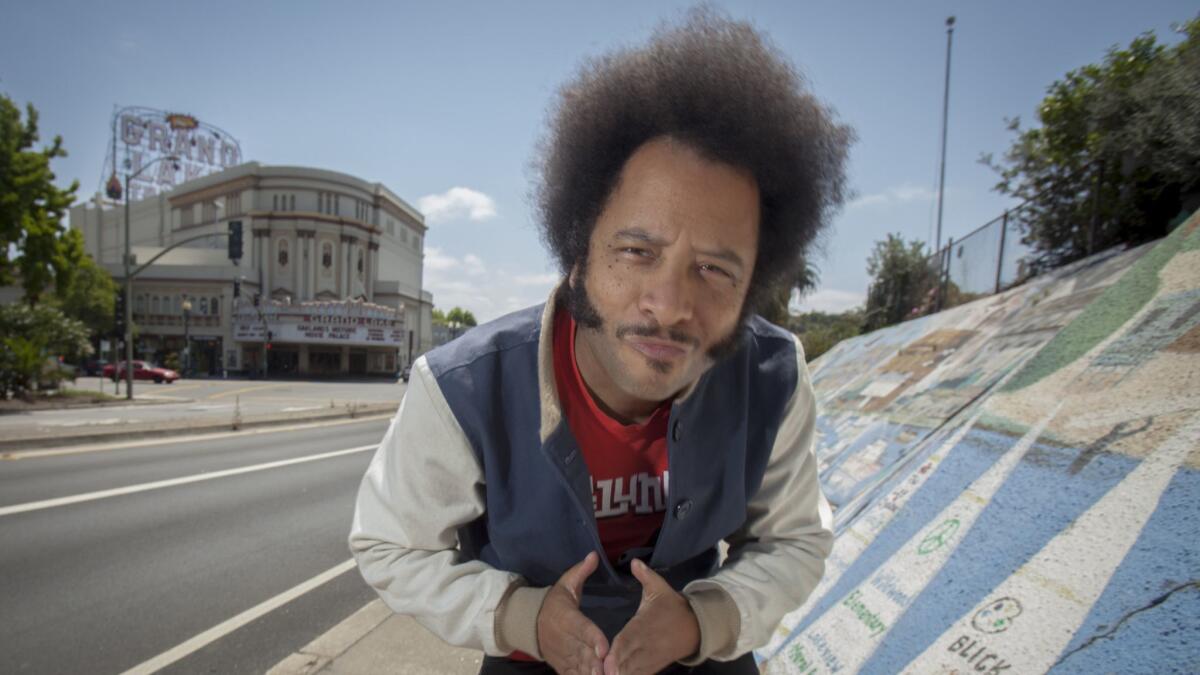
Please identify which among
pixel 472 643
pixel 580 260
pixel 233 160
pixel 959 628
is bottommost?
pixel 959 628

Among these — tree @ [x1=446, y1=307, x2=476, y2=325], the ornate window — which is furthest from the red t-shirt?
tree @ [x1=446, y1=307, x2=476, y2=325]

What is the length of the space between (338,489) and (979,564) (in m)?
7.45

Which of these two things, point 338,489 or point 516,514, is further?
point 338,489

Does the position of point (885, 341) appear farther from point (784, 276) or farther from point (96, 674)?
point (96, 674)

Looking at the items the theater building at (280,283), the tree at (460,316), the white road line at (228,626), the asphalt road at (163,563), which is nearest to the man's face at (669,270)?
the asphalt road at (163,563)

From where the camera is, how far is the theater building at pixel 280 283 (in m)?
47.5

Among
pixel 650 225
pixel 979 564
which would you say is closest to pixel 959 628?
pixel 979 564

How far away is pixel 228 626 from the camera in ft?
11.8

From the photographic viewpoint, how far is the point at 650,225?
4.56ft

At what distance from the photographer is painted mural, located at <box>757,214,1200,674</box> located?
1.50m

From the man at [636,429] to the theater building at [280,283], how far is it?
49.3 metres

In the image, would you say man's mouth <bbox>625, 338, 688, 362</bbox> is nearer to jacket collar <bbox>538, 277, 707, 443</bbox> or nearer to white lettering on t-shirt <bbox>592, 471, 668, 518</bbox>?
jacket collar <bbox>538, 277, 707, 443</bbox>

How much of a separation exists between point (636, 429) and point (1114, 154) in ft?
27.6

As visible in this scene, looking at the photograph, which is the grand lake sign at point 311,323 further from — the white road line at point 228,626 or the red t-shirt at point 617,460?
the red t-shirt at point 617,460
